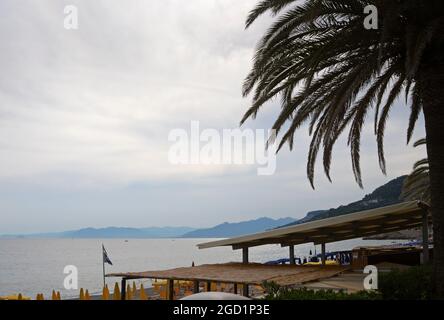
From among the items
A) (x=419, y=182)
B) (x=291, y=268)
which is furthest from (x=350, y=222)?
(x=419, y=182)

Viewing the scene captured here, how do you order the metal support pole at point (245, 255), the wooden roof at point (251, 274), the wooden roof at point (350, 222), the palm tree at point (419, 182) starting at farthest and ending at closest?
1. the palm tree at point (419, 182)
2. the metal support pole at point (245, 255)
3. the wooden roof at point (350, 222)
4. the wooden roof at point (251, 274)

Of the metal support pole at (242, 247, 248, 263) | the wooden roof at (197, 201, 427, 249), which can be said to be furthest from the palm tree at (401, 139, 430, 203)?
the metal support pole at (242, 247, 248, 263)

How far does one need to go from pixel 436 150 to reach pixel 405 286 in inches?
120

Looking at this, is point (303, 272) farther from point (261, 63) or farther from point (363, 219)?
point (261, 63)

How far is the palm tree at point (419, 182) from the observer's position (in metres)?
31.5

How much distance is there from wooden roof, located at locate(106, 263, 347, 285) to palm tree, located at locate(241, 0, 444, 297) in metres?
3.04

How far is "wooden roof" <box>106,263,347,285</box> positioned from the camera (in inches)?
Result: 560

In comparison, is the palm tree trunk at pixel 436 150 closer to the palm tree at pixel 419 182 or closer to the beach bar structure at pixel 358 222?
the beach bar structure at pixel 358 222

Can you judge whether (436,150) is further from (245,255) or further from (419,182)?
(419,182)

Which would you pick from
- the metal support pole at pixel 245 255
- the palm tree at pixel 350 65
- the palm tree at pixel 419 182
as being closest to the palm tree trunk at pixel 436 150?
the palm tree at pixel 350 65

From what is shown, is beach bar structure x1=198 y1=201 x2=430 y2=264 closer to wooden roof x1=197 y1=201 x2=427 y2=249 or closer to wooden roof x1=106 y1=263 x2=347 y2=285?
wooden roof x1=197 y1=201 x2=427 y2=249

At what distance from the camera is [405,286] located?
37.0 feet

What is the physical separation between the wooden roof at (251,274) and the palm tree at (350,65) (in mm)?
3041
